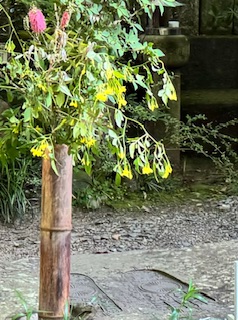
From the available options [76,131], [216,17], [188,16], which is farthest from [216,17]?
[76,131]

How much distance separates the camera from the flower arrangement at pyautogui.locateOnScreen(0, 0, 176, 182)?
246cm

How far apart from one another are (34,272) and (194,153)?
3.30 meters

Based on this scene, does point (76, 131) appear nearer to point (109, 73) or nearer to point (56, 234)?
point (109, 73)

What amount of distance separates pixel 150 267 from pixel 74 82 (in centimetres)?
190

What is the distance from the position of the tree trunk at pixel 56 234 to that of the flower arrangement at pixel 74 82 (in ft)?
0.37

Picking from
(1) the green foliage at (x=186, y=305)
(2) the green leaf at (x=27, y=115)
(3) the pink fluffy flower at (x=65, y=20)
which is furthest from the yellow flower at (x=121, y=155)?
(1) the green foliage at (x=186, y=305)

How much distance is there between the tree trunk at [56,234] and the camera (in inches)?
110

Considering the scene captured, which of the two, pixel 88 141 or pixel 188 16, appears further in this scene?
pixel 188 16

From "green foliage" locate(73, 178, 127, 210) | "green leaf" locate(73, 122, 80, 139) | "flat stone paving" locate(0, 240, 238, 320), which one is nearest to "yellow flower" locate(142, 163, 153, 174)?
"green leaf" locate(73, 122, 80, 139)

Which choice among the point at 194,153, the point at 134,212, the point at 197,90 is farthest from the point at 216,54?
the point at 134,212

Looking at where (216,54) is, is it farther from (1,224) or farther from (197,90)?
(1,224)

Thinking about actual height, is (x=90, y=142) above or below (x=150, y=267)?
above

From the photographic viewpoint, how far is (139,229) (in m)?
5.14

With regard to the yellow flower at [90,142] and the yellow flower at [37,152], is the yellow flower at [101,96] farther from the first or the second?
the yellow flower at [37,152]
